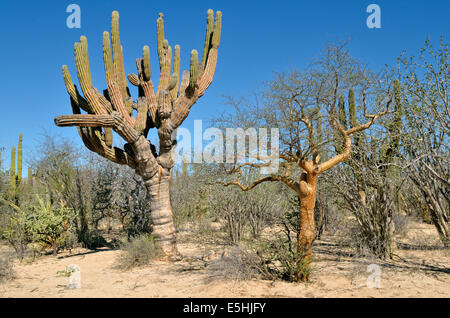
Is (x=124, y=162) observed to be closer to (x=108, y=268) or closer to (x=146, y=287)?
(x=108, y=268)

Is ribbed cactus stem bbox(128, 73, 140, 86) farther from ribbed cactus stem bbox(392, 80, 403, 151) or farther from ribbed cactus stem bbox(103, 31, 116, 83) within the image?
ribbed cactus stem bbox(392, 80, 403, 151)

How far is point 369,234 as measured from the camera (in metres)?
7.88

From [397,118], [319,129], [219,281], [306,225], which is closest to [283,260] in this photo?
[306,225]

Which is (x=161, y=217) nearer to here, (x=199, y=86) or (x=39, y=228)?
(x=199, y=86)

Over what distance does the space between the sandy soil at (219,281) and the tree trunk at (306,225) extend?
0.97 feet

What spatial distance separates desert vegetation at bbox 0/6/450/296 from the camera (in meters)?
5.98

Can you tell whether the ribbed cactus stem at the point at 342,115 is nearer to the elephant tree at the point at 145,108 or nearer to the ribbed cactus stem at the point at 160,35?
the elephant tree at the point at 145,108

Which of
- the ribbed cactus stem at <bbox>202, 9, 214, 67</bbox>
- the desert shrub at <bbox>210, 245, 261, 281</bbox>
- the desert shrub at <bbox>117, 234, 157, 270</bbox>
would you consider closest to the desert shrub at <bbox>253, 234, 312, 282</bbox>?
the desert shrub at <bbox>210, 245, 261, 281</bbox>

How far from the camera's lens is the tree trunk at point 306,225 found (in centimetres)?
549

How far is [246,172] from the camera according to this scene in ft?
34.2

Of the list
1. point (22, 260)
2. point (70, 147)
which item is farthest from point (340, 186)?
point (70, 147)

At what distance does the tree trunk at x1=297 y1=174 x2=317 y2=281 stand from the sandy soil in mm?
295

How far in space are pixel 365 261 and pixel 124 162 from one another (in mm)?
5409

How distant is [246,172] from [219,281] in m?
5.14
